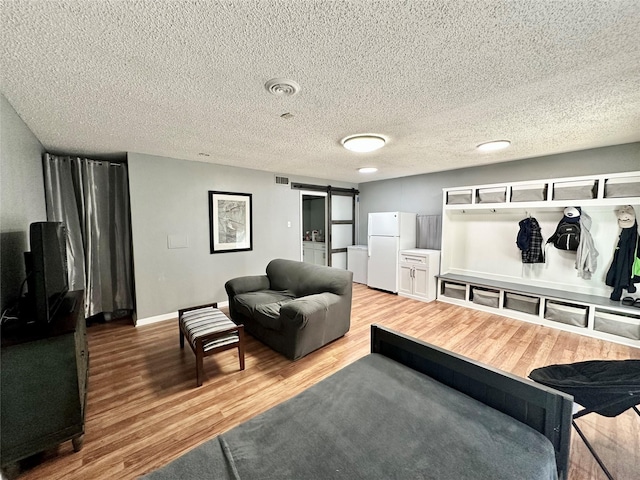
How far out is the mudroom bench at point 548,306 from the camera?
296cm

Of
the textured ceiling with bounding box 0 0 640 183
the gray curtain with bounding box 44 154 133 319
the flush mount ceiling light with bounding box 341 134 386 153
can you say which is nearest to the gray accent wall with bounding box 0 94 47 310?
the textured ceiling with bounding box 0 0 640 183

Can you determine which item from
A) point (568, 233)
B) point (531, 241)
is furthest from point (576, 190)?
point (531, 241)

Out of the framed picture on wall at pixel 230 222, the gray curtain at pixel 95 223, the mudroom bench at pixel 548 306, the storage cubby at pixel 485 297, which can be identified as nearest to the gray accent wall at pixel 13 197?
the gray curtain at pixel 95 223

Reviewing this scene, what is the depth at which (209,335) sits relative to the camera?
2.27 metres

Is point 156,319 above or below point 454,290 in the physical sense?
below

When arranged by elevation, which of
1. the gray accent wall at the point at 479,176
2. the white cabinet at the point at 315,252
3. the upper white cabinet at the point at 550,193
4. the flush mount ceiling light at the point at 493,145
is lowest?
the white cabinet at the point at 315,252

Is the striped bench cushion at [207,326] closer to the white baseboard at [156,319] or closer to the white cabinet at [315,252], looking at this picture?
the white baseboard at [156,319]

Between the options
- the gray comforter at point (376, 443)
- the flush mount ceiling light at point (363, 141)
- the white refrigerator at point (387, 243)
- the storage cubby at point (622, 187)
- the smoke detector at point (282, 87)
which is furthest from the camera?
the white refrigerator at point (387, 243)

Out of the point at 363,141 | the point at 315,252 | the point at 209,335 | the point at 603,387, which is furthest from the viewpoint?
the point at 315,252

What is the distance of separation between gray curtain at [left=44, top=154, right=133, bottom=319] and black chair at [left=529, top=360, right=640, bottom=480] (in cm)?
476

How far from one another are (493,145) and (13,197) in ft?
15.2

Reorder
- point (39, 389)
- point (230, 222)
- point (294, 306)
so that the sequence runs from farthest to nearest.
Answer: point (230, 222), point (294, 306), point (39, 389)

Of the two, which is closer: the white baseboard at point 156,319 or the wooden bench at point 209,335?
the wooden bench at point 209,335

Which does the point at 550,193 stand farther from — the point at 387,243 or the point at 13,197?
the point at 13,197
